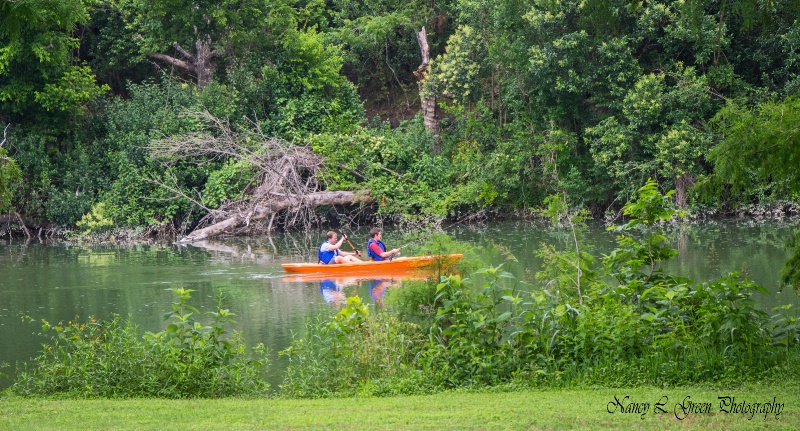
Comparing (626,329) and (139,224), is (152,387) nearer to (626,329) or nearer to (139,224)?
(626,329)

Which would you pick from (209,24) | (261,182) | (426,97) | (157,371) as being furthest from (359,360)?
(426,97)

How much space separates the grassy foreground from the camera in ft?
18.8

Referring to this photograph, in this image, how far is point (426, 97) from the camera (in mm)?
29656

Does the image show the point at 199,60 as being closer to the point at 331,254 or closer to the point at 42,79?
the point at 42,79

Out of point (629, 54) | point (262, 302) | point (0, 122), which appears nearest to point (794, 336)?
point (262, 302)

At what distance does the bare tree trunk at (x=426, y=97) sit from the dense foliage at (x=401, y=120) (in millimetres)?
280

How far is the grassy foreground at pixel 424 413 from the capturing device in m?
5.73

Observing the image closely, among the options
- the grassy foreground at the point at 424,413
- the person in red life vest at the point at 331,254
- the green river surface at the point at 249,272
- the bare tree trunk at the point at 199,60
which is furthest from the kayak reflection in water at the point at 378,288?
→ the bare tree trunk at the point at 199,60

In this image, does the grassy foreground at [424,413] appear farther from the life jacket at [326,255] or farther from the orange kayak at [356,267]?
the life jacket at [326,255]

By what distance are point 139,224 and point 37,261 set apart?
554 centimetres

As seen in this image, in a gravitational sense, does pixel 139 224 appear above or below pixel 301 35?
below

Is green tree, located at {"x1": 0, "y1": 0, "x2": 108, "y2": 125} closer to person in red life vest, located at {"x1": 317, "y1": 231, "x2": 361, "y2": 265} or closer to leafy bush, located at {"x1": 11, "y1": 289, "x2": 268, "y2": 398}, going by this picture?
person in red life vest, located at {"x1": 317, "y1": 231, "x2": 361, "y2": 265}

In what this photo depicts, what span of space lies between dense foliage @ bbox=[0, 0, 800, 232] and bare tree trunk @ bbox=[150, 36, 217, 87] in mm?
72

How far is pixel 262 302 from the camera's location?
14719mm
